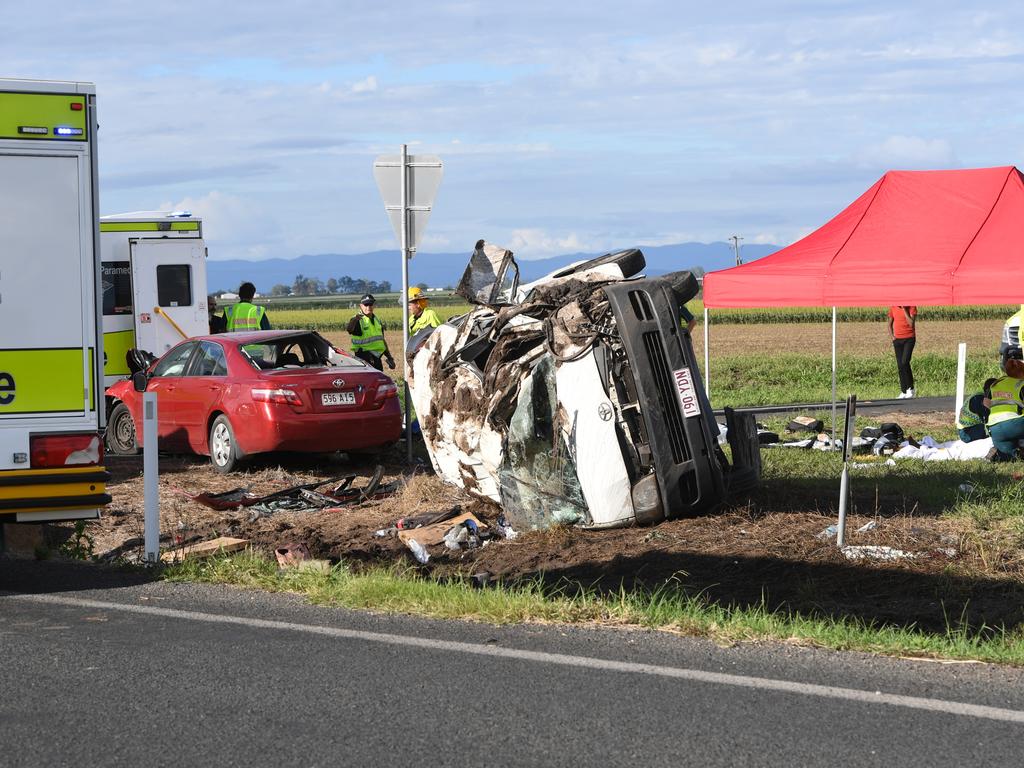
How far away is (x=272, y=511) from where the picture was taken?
1171 centimetres

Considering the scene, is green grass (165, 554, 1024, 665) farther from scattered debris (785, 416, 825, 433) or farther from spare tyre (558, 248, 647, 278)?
scattered debris (785, 416, 825, 433)

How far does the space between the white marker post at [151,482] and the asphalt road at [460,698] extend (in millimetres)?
2024

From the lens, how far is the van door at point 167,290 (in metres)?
19.1

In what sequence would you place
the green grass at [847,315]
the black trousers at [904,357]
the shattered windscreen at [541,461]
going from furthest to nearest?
the green grass at [847,315] < the black trousers at [904,357] < the shattered windscreen at [541,461]

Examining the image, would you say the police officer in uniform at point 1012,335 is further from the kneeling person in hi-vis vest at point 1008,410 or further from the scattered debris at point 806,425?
the scattered debris at point 806,425

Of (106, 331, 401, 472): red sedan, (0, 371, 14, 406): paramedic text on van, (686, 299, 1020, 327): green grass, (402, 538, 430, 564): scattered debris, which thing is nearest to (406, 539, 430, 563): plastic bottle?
(402, 538, 430, 564): scattered debris

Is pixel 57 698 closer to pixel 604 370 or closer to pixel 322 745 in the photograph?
pixel 322 745

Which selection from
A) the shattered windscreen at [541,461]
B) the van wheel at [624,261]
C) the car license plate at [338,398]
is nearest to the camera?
the shattered windscreen at [541,461]

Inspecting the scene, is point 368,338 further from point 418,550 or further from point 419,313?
point 418,550

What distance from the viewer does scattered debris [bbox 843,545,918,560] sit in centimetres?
898

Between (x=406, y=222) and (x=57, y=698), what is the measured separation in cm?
1013

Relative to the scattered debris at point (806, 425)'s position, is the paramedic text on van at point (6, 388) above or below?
above

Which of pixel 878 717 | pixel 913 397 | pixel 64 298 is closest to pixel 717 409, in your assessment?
pixel 913 397

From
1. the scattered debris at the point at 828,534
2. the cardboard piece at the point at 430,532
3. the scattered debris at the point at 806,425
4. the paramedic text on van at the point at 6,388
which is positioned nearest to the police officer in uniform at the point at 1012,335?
the scattered debris at the point at 806,425
